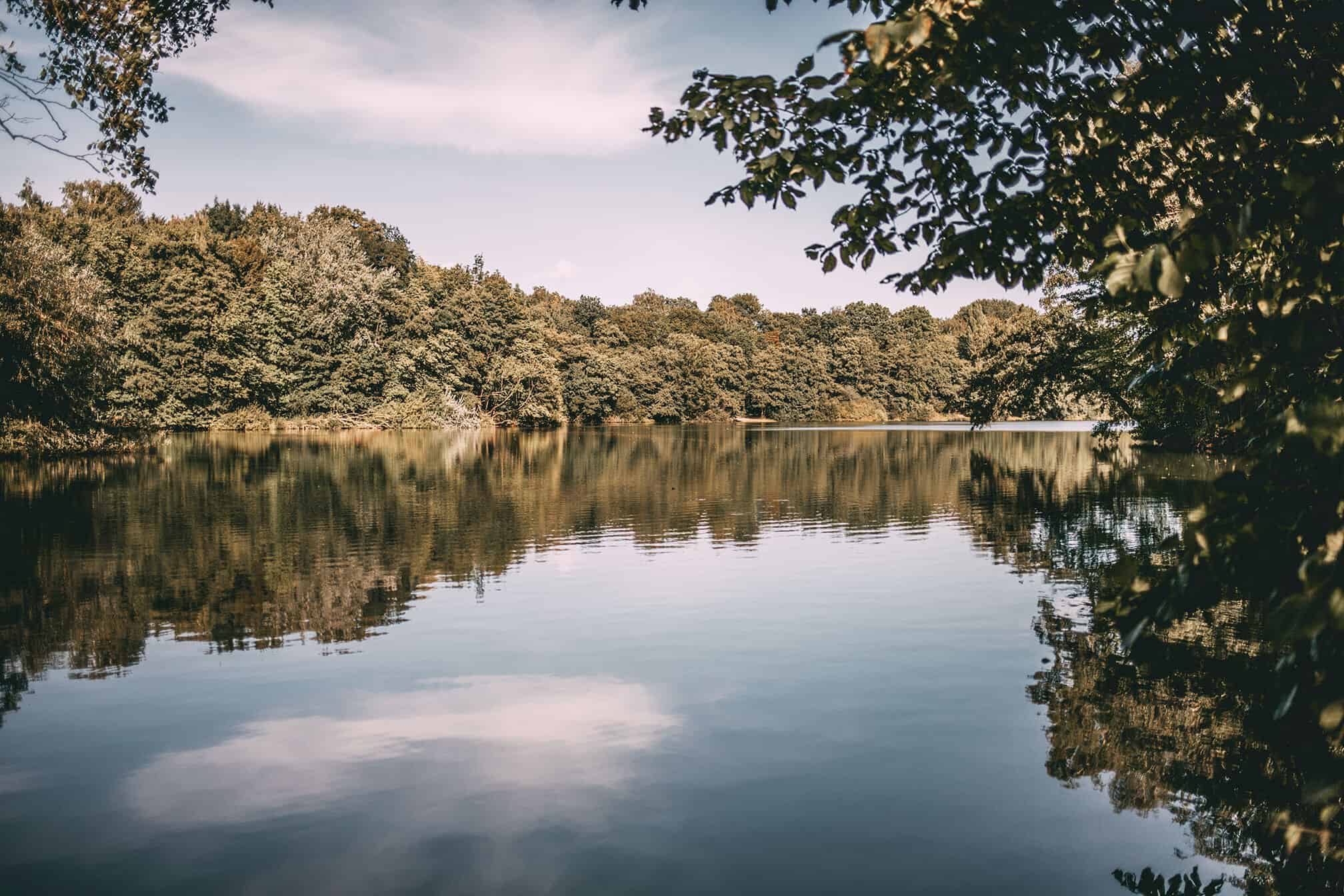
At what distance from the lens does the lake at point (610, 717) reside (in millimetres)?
7797

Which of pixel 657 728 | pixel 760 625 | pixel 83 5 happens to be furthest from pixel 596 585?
pixel 83 5

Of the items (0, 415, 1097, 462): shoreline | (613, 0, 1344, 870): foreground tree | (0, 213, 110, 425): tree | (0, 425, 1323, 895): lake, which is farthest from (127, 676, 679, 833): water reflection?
(0, 415, 1097, 462): shoreline

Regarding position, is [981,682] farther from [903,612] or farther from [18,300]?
[18,300]

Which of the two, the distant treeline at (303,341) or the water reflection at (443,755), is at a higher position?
the distant treeline at (303,341)

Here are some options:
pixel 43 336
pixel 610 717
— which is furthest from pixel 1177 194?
pixel 43 336

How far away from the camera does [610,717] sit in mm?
11336

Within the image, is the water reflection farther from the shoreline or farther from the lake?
the shoreline

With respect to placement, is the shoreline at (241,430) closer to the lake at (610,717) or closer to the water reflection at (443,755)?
the lake at (610,717)

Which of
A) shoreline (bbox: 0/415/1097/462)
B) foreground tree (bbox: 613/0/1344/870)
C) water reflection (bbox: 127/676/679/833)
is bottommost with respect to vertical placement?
water reflection (bbox: 127/676/679/833)

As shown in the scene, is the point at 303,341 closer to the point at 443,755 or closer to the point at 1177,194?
the point at 443,755

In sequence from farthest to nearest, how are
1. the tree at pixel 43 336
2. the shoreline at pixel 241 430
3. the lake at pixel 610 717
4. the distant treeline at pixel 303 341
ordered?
1. the distant treeline at pixel 303 341
2. the shoreline at pixel 241 430
3. the tree at pixel 43 336
4. the lake at pixel 610 717

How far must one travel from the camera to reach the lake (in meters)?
7.80

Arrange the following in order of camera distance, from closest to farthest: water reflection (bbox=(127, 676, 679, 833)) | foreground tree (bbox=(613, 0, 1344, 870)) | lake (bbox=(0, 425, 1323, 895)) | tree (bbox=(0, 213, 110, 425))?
1. foreground tree (bbox=(613, 0, 1344, 870))
2. lake (bbox=(0, 425, 1323, 895))
3. water reflection (bbox=(127, 676, 679, 833))
4. tree (bbox=(0, 213, 110, 425))

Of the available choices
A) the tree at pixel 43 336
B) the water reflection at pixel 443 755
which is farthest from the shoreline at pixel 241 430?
the water reflection at pixel 443 755
